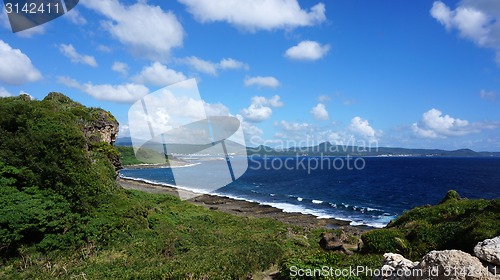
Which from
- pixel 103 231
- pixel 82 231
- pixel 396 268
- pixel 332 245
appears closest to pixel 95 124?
pixel 103 231

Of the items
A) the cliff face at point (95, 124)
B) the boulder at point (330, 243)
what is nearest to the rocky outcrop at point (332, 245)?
the boulder at point (330, 243)

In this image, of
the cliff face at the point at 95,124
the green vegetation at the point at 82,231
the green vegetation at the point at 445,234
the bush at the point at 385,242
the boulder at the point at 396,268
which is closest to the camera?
the boulder at the point at 396,268

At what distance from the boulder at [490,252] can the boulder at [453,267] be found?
0.37 meters

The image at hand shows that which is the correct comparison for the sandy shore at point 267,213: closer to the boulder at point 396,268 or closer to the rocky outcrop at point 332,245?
the rocky outcrop at point 332,245

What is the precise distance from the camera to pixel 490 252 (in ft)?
24.1

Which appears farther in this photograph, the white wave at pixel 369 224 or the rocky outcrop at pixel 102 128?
the white wave at pixel 369 224

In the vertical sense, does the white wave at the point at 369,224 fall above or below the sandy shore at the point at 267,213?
below

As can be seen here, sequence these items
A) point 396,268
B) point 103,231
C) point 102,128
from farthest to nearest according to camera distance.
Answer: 1. point 102,128
2. point 103,231
3. point 396,268

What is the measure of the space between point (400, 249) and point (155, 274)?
11722mm

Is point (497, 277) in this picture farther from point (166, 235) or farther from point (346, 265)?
point (166, 235)

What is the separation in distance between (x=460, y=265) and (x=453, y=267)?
0.16m

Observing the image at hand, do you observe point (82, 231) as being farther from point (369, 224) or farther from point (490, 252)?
point (369, 224)

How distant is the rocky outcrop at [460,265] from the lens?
6836 millimetres

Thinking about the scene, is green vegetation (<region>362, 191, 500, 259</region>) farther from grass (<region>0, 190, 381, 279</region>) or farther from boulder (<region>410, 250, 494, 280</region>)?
boulder (<region>410, 250, 494, 280</region>)
